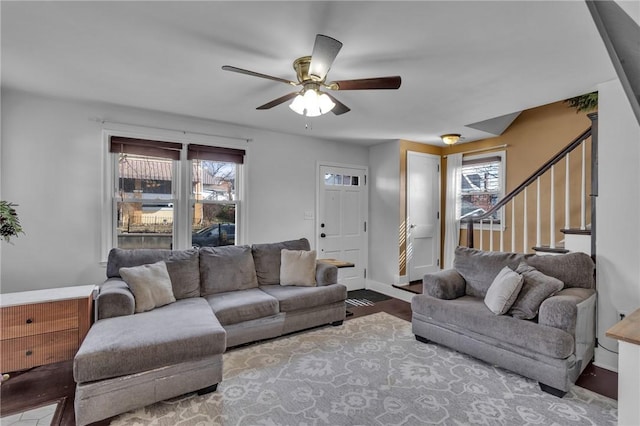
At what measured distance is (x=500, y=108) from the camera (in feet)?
11.1

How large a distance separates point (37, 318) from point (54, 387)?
0.53 m

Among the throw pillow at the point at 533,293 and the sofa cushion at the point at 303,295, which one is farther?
the sofa cushion at the point at 303,295

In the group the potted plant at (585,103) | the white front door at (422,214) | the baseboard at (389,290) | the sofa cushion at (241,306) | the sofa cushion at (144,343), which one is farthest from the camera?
the white front door at (422,214)

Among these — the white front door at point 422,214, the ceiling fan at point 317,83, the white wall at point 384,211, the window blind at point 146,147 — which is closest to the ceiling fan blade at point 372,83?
the ceiling fan at point 317,83

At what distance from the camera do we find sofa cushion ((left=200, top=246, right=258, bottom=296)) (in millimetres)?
3342

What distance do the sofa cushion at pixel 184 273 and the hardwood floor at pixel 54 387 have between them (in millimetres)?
1004

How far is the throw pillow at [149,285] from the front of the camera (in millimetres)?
2721

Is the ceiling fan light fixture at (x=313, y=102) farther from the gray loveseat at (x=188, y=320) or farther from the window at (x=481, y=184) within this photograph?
the window at (x=481, y=184)

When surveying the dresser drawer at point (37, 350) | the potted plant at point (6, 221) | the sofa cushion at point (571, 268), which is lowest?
the dresser drawer at point (37, 350)

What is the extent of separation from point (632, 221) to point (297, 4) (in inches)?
119

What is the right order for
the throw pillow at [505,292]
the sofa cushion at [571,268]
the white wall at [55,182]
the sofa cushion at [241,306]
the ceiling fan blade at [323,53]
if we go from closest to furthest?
the ceiling fan blade at [323,53], the throw pillow at [505,292], the sofa cushion at [571,268], the sofa cushion at [241,306], the white wall at [55,182]

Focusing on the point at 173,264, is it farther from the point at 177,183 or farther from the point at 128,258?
the point at 177,183

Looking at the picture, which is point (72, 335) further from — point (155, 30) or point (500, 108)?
point (500, 108)

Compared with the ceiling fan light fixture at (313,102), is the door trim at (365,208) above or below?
below
